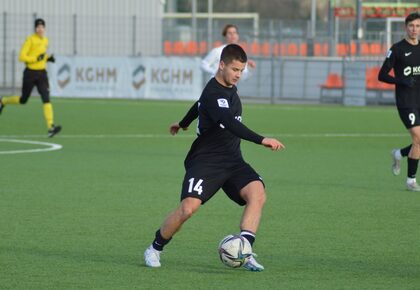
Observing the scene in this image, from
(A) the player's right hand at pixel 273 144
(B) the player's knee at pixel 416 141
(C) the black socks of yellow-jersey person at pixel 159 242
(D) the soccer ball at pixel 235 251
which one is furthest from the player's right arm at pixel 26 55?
(A) the player's right hand at pixel 273 144

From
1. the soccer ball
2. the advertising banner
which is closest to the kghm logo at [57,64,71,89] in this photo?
the advertising banner

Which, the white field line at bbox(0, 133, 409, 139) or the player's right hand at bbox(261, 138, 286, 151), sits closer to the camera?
the player's right hand at bbox(261, 138, 286, 151)

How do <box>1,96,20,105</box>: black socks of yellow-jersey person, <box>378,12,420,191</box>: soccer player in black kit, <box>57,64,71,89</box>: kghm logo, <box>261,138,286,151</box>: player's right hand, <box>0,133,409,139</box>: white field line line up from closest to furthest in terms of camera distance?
<box>261,138,286,151</box>: player's right hand, <box>378,12,420,191</box>: soccer player in black kit, <box>0,133,409,139</box>: white field line, <box>1,96,20,105</box>: black socks of yellow-jersey person, <box>57,64,71,89</box>: kghm logo

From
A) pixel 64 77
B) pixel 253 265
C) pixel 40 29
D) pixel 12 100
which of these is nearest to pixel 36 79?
pixel 40 29

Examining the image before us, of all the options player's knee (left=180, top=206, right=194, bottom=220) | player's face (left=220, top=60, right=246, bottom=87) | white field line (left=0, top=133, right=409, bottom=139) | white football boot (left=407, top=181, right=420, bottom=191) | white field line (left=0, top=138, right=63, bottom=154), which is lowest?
white field line (left=0, top=133, right=409, bottom=139)

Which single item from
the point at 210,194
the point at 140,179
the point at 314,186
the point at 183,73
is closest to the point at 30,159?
the point at 140,179

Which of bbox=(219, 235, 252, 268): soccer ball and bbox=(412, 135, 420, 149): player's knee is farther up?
bbox=(412, 135, 420, 149): player's knee

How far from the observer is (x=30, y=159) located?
1659cm

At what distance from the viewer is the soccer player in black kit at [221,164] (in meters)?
8.13

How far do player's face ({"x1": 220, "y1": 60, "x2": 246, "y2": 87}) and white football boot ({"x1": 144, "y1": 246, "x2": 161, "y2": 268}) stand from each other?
4.48ft

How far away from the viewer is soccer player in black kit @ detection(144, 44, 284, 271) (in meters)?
8.13

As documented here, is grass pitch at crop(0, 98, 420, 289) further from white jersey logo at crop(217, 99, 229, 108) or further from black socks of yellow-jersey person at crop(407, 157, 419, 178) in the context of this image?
white jersey logo at crop(217, 99, 229, 108)

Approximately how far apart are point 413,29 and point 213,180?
18.0 feet

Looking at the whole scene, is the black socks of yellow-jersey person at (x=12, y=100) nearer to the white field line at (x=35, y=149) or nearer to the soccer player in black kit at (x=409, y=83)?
the white field line at (x=35, y=149)
